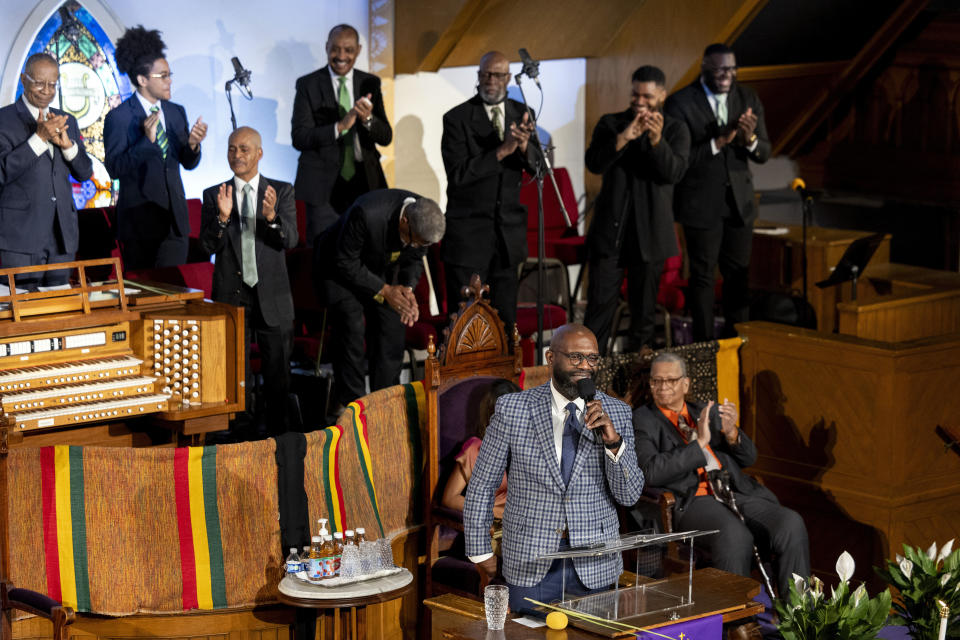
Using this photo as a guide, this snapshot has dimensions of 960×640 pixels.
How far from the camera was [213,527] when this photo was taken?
4.84 meters

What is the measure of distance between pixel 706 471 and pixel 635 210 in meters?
1.82

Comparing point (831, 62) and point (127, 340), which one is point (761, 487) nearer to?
point (127, 340)

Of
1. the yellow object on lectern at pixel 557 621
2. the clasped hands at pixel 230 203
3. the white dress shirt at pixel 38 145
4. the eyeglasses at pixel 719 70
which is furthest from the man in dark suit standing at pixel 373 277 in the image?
the yellow object on lectern at pixel 557 621

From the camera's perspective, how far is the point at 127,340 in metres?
5.85

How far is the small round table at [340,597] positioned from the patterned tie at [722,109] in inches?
139

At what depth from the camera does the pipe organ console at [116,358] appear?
18.0 feet

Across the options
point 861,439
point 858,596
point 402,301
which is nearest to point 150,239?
point 402,301

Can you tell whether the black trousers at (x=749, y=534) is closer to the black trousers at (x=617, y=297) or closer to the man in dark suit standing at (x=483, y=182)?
the black trousers at (x=617, y=297)

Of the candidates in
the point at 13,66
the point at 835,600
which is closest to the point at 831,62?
the point at 13,66

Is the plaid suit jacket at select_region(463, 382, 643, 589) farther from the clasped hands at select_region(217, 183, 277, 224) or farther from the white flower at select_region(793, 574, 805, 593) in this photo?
the clasped hands at select_region(217, 183, 277, 224)

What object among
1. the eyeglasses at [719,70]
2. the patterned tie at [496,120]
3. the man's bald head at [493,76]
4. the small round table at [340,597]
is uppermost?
the eyeglasses at [719,70]

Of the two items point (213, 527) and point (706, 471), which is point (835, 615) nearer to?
point (706, 471)

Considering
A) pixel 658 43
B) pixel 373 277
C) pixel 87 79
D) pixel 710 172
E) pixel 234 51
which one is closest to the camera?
pixel 373 277

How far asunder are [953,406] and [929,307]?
110cm
